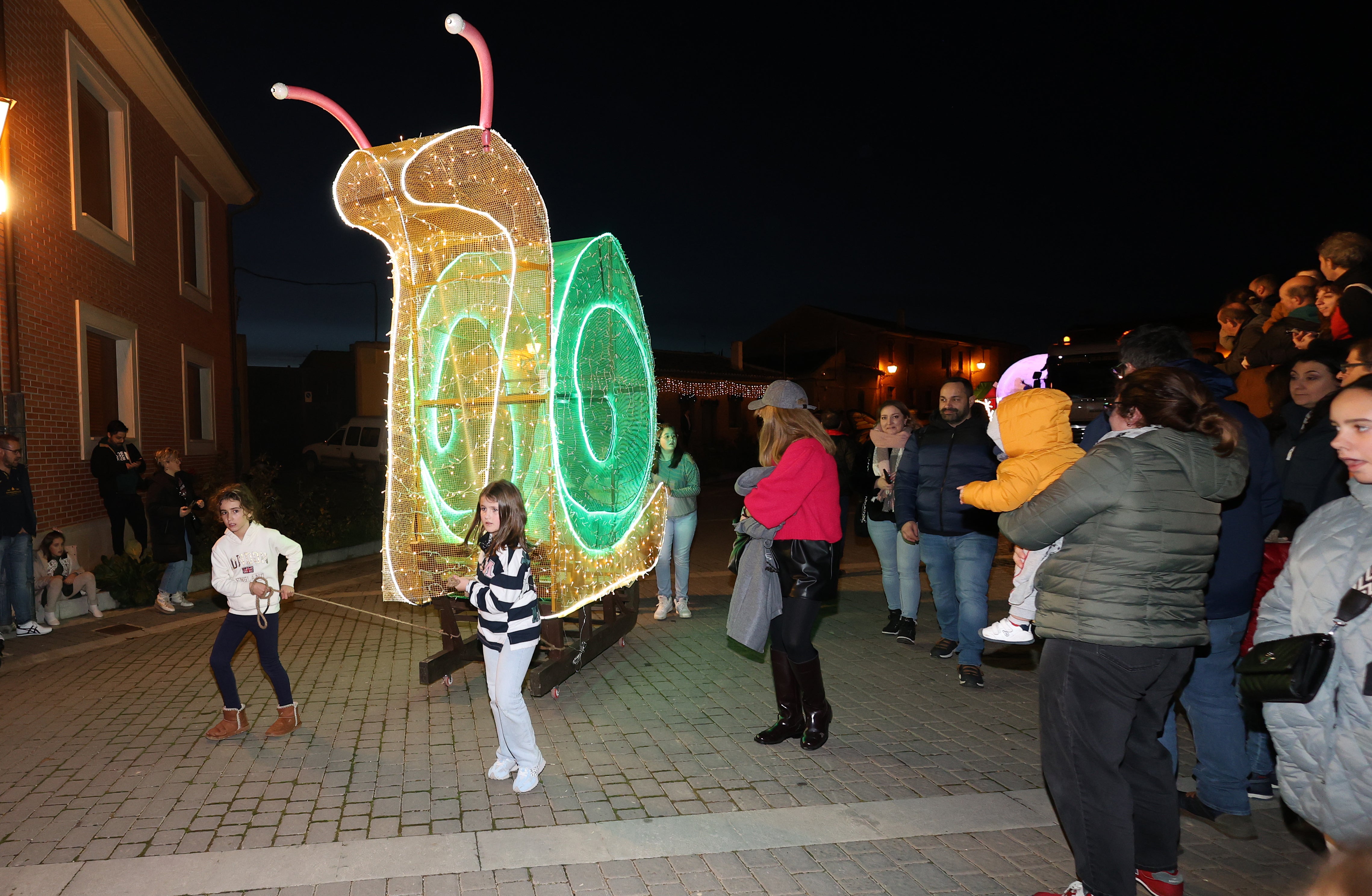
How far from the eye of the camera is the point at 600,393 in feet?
18.8

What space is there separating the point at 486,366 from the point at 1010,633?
3540 mm

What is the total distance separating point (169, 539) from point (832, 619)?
20.9ft

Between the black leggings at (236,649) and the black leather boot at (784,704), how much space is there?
2.73m

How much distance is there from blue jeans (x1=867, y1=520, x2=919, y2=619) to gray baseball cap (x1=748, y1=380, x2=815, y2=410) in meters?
2.48

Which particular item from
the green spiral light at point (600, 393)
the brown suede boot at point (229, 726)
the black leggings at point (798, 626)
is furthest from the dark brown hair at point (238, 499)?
the black leggings at point (798, 626)

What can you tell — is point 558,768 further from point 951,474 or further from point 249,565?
point 951,474

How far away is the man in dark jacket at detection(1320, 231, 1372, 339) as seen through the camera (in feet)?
16.4

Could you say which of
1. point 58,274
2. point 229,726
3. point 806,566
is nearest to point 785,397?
point 806,566

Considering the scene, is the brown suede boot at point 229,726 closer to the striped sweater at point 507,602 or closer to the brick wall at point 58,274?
the striped sweater at point 507,602

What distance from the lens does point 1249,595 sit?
351 cm

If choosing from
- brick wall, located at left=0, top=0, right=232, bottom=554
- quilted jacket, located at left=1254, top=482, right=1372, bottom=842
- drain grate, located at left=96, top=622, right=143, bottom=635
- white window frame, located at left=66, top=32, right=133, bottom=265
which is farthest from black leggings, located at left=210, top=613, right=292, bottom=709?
white window frame, located at left=66, top=32, right=133, bottom=265

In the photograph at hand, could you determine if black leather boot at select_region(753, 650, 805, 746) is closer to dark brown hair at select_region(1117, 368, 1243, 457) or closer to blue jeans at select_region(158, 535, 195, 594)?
dark brown hair at select_region(1117, 368, 1243, 457)

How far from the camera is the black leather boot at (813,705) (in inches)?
173

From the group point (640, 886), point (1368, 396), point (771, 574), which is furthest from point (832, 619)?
point (1368, 396)
